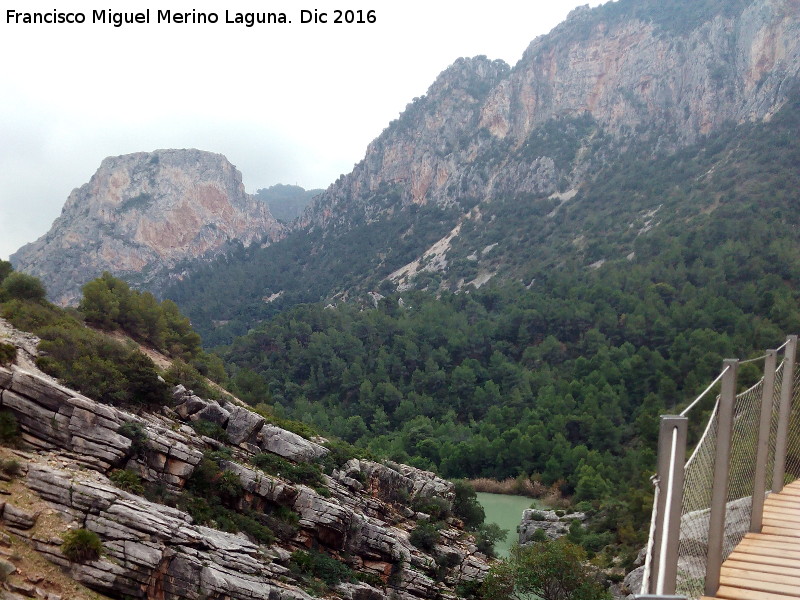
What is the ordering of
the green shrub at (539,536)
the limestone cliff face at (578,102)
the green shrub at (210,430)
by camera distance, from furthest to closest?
the limestone cliff face at (578,102), the green shrub at (539,536), the green shrub at (210,430)

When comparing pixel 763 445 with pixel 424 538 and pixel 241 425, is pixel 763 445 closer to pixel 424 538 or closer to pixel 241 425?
pixel 241 425

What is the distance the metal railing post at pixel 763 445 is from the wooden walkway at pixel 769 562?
0.40 ft

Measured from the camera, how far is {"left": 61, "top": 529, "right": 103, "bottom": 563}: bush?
1311 cm

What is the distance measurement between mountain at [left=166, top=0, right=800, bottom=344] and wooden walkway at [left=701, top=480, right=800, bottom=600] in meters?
72.7

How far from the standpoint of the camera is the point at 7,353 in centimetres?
1706

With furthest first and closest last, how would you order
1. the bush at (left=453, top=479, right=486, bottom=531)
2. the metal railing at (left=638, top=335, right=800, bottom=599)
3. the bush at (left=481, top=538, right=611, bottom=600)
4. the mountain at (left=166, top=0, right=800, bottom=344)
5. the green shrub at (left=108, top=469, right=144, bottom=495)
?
1. the mountain at (left=166, top=0, right=800, bottom=344)
2. the bush at (left=453, top=479, right=486, bottom=531)
3. the bush at (left=481, top=538, right=611, bottom=600)
4. the green shrub at (left=108, top=469, right=144, bottom=495)
5. the metal railing at (left=638, top=335, right=800, bottom=599)

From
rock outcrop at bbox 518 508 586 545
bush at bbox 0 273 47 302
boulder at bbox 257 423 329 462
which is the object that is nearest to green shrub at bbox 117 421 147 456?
boulder at bbox 257 423 329 462

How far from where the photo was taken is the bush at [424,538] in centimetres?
2469

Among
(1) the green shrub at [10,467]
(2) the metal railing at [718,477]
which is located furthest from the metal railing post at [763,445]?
(1) the green shrub at [10,467]

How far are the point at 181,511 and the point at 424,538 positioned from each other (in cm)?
Answer: 1125

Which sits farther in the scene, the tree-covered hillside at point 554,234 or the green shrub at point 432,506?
the tree-covered hillside at point 554,234

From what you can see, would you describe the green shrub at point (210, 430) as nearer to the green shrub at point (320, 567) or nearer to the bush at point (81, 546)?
the green shrub at point (320, 567)

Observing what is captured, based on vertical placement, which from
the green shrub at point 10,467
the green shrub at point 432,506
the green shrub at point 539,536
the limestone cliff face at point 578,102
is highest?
the limestone cliff face at point 578,102

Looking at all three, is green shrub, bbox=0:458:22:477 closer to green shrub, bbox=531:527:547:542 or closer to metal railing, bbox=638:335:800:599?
metal railing, bbox=638:335:800:599
